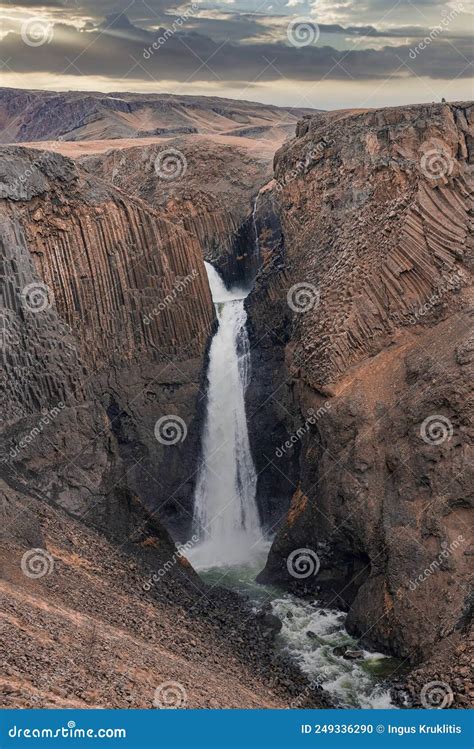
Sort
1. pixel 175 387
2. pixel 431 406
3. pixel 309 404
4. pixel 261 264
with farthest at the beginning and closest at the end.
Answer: pixel 261 264 < pixel 175 387 < pixel 309 404 < pixel 431 406

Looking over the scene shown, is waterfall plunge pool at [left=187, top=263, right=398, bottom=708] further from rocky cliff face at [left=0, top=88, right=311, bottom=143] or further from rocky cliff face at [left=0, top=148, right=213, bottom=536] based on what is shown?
rocky cliff face at [left=0, top=88, right=311, bottom=143]

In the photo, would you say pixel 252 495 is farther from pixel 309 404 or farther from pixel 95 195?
pixel 95 195

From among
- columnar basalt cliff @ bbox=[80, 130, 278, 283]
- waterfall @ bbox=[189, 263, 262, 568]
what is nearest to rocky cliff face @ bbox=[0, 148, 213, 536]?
waterfall @ bbox=[189, 263, 262, 568]

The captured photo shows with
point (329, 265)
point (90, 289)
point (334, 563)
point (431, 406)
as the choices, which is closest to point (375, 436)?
point (431, 406)

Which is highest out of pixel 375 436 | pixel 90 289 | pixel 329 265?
pixel 329 265

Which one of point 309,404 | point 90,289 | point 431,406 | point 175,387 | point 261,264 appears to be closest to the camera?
point 431,406

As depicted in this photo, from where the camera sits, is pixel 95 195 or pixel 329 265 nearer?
pixel 329 265
